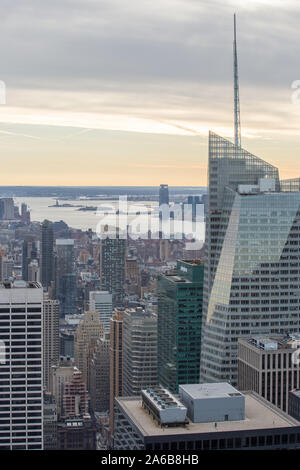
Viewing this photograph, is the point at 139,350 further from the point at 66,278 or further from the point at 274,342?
the point at 274,342

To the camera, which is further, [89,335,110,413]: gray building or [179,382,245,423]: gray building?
[89,335,110,413]: gray building

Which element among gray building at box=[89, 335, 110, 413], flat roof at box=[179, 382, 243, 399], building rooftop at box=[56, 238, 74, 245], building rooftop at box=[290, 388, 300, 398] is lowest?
gray building at box=[89, 335, 110, 413]

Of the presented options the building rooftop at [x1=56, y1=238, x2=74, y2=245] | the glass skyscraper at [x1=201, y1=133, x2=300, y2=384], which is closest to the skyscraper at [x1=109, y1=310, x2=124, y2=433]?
the building rooftop at [x1=56, y1=238, x2=74, y2=245]

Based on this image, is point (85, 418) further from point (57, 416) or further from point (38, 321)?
point (38, 321)

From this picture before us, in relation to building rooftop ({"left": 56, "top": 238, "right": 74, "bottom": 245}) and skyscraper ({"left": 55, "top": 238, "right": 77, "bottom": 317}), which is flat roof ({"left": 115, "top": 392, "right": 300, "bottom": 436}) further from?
skyscraper ({"left": 55, "top": 238, "right": 77, "bottom": 317})

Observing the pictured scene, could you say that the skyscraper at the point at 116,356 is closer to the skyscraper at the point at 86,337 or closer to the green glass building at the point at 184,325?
the skyscraper at the point at 86,337

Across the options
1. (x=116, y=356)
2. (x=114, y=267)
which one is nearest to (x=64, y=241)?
(x=114, y=267)
